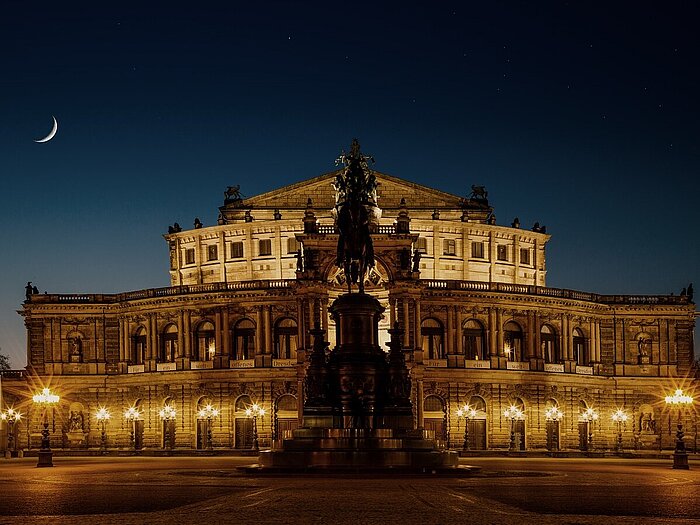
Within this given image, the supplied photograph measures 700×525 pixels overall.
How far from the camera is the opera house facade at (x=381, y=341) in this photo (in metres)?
109

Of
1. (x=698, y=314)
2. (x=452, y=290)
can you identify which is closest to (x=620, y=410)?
(x=698, y=314)

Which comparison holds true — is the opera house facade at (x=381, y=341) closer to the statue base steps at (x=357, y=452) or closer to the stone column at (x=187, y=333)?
the stone column at (x=187, y=333)

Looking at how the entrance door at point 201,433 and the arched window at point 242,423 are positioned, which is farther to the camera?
the entrance door at point 201,433

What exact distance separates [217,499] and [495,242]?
3827 inches

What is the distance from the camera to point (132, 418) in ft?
384

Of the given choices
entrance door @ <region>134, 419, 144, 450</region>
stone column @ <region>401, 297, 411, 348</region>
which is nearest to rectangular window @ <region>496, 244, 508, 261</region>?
stone column @ <region>401, 297, 411, 348</region>

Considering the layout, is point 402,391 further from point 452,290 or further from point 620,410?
point 620,410

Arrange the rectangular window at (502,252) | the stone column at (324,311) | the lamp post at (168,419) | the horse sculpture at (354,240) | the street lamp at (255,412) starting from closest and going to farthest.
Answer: the horse sculpture at (354,240) → the stone column at (324,311) → the street lamp at (255,412) → the lamp post at (168,419) → the rectangular window at (502,252)

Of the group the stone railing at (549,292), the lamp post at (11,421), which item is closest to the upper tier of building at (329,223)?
the stone railing at (549,292)

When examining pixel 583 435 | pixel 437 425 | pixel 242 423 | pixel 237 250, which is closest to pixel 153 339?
pixel 242 423

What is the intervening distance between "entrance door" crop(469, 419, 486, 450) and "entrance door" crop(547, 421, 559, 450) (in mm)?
6340

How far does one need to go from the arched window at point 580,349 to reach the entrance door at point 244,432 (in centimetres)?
3051

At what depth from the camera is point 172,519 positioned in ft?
88.2

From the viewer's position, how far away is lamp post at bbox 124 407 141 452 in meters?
116
